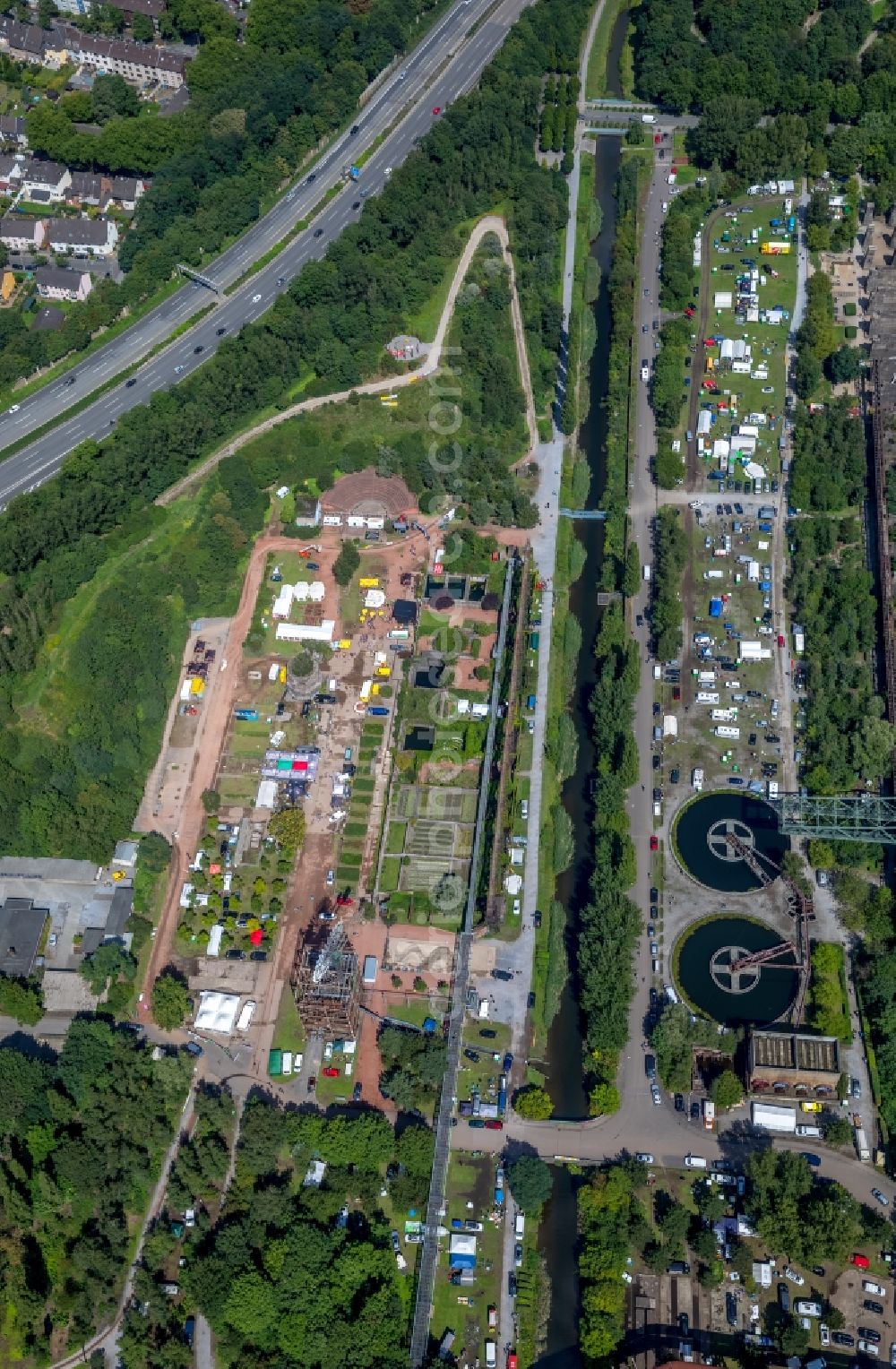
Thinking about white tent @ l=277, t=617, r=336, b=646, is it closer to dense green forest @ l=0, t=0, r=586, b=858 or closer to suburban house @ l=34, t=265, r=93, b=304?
dense green forest @ l=0, t=0, r=586, b=858

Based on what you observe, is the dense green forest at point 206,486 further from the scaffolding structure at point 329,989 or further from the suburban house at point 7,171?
the suburban house at point 7,171

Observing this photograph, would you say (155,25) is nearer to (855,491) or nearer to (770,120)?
(770,120)

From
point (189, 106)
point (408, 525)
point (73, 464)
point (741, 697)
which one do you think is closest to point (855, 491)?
point (741, 697)

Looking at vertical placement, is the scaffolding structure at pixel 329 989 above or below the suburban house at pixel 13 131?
below

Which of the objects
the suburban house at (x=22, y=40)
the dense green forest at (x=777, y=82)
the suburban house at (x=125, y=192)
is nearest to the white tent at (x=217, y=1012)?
the suburban house at (x=125, y=192)

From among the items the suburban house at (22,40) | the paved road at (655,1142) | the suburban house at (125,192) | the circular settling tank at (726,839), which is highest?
the suburban house at (22,40)

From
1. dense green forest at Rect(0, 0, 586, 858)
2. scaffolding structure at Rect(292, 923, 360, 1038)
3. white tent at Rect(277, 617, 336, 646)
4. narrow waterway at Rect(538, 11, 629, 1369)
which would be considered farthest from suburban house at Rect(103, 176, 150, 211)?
scaffolding structure at Rect(292, 923, 360, 1038)
